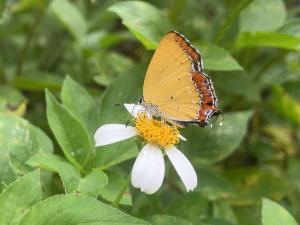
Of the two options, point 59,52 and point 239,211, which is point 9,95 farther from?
point 239,211

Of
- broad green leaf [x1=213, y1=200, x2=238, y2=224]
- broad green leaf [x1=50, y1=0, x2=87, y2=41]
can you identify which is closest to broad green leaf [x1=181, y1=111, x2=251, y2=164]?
broad green leaf [x1=213, y1=200, x2=238, y2=224]

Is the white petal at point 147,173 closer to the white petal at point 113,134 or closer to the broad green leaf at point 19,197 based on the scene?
the white petal at point 113,134

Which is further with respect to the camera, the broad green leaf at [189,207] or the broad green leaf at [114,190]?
the broad green leaf at [189,207]

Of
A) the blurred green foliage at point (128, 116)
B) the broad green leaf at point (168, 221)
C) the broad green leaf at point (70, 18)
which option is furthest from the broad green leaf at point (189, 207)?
the broad green leaf at point (70, 18)

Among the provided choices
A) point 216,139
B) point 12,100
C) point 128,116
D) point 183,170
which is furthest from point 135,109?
point 12,100

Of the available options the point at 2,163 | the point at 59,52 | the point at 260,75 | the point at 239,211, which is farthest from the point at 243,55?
the point at 2,163
